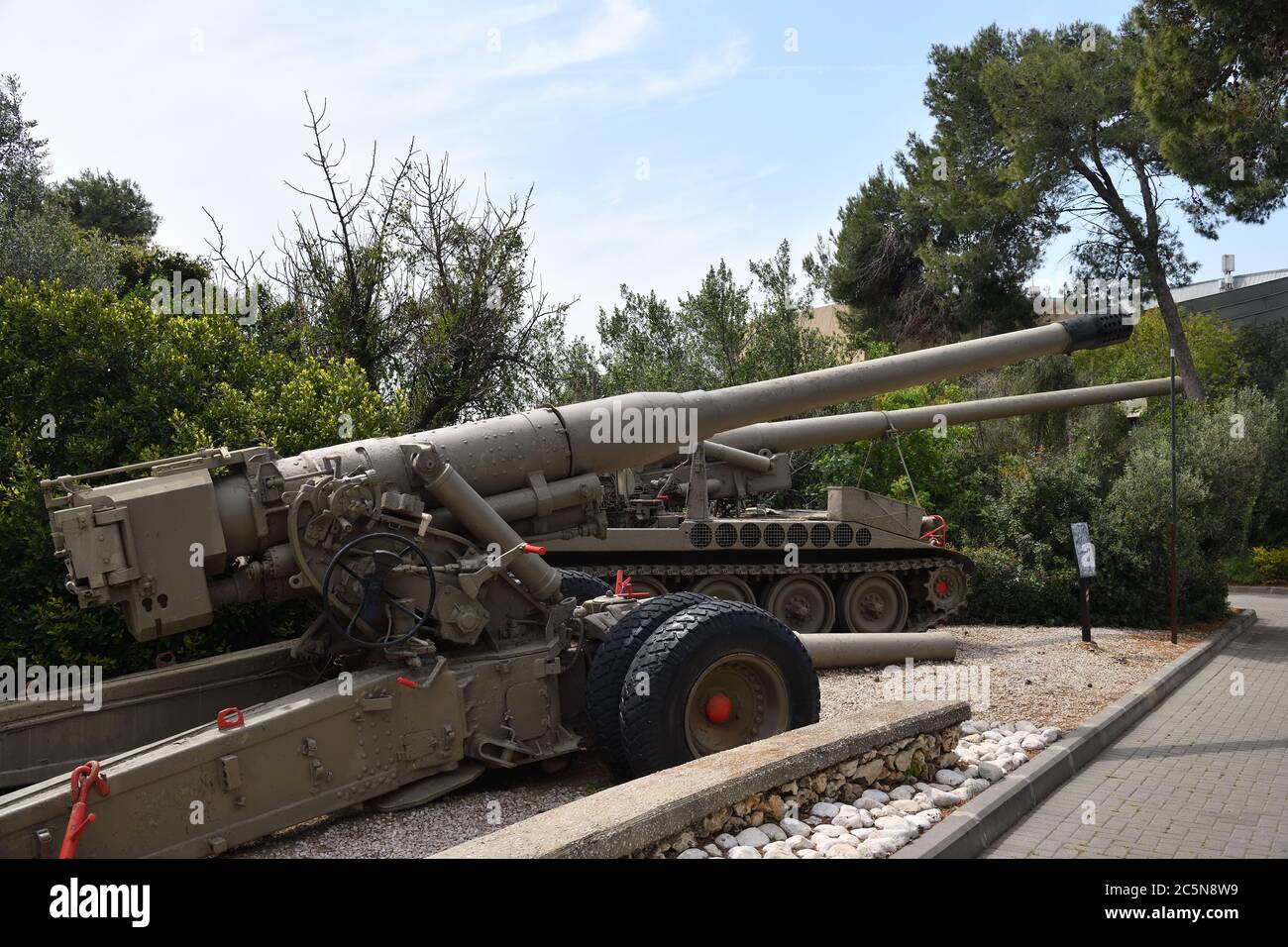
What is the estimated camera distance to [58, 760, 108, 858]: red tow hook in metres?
4.15

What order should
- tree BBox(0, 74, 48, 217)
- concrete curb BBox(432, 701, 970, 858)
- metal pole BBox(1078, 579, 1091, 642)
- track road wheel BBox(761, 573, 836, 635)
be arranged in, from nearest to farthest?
concrete curb BBox(432, 701, 970, 858)
metal pole BBox(1078, 579, 1091, 642)
track road wheel BBox(761, 573, 836, 635)
tree BBox(0, 74, 48, 217)

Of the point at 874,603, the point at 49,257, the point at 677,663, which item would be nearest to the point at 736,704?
the point at 677,663

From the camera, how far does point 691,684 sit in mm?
5672

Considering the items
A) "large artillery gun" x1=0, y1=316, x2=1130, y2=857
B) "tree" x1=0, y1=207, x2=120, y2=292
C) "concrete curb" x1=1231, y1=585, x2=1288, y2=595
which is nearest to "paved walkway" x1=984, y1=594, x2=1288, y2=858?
"large artillery gun" x1=0, y1=316, x2=1130, y2=857

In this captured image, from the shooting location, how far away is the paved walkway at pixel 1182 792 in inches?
207

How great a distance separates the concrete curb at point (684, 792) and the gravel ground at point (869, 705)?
0.74 metres

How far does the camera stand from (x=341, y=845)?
511cm

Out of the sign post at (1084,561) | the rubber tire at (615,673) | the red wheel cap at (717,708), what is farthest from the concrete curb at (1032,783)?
the rubber tire at (615,673)

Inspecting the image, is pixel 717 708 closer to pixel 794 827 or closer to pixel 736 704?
pixel 736 704

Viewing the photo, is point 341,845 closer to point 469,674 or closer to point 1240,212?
point 469,674

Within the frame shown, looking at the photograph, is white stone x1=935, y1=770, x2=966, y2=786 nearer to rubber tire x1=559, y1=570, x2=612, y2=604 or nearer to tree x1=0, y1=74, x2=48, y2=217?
rubber tire x1=559, y1=570, x2=612, y2=604

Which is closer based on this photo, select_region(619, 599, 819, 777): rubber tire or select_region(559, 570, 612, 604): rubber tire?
select_region(619, 599, 819, 777): rubber tire

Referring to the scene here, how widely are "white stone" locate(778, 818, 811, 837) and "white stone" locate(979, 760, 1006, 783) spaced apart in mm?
1737
